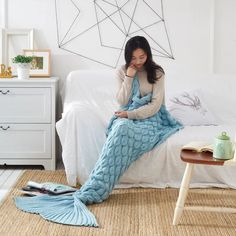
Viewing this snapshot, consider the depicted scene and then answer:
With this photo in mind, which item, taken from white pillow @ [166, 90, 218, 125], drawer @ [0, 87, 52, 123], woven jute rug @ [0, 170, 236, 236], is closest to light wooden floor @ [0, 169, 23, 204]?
woven jute rug @ [0, 170, 236, 236]

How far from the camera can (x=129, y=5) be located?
455cm

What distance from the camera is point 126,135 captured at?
11.2 ft

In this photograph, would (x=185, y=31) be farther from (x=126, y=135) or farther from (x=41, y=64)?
(x=126, y=135)

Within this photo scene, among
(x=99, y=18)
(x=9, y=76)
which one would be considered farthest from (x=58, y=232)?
(x=99, y=18)

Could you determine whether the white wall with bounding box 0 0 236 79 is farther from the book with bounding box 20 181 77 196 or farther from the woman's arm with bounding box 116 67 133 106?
the book with bounding box 20 181 77 196

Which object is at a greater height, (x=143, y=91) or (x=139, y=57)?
(x=139, y=57)

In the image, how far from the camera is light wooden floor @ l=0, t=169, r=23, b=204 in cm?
358

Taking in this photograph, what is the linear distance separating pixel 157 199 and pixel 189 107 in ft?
3.15

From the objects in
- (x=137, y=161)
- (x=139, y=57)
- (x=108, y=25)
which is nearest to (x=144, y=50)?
(x=139, y=57)

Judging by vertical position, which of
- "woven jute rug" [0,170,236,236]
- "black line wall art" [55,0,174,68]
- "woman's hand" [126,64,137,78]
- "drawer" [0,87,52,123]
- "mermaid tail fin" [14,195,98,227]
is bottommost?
"woven jute rug" [0,170,236,236]

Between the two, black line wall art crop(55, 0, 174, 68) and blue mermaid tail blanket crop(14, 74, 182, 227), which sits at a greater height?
black line wall art crop(55, 0, 174, 68)

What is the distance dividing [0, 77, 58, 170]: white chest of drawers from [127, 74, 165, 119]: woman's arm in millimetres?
842

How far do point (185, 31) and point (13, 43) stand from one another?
146 cm

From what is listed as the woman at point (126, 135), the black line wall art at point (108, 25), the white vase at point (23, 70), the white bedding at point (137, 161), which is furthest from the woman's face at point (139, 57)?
the white vase at point (23, 70)
